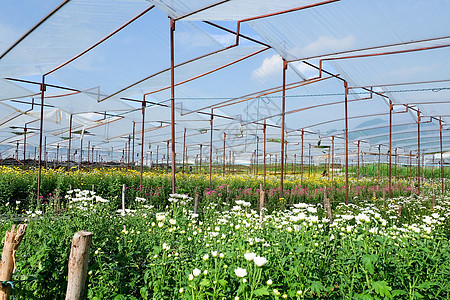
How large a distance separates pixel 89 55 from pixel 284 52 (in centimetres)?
390

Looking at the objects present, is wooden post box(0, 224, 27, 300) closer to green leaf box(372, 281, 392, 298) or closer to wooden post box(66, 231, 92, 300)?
wooden post box(66, 231, 92, 300)

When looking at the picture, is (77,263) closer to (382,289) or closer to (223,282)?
(223,282)

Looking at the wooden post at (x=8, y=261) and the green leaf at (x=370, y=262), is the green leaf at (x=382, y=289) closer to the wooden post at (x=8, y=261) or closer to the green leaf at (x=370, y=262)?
the green leaf at (x=370, y=262)

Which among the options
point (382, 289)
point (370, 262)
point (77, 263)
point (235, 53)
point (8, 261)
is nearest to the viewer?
point (382, 289)

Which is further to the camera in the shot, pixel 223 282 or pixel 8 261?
pixel 8 261

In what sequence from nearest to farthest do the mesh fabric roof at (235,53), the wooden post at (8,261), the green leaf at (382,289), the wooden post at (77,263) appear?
the green leaf at (382,289) → the wooden post at (8,261) → the wooden post at (77,263) → the mesh fabric roof at (235,53)

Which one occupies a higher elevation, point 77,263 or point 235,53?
point 235,53

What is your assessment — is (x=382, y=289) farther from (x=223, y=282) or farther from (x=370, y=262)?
(x=223, y=282)

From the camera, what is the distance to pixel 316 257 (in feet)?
7.08

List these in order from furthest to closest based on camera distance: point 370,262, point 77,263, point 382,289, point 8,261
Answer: point 77,263 < point 8,261 < point 370,262 < point 382,289

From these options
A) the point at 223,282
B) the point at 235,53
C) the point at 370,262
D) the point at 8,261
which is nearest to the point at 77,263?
the point at 8,261

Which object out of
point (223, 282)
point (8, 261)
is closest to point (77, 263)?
point (8, 261)

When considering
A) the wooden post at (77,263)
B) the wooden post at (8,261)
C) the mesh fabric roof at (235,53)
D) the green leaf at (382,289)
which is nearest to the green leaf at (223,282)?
the green leaf at (382,289)

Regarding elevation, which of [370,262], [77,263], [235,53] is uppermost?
[235,53]
